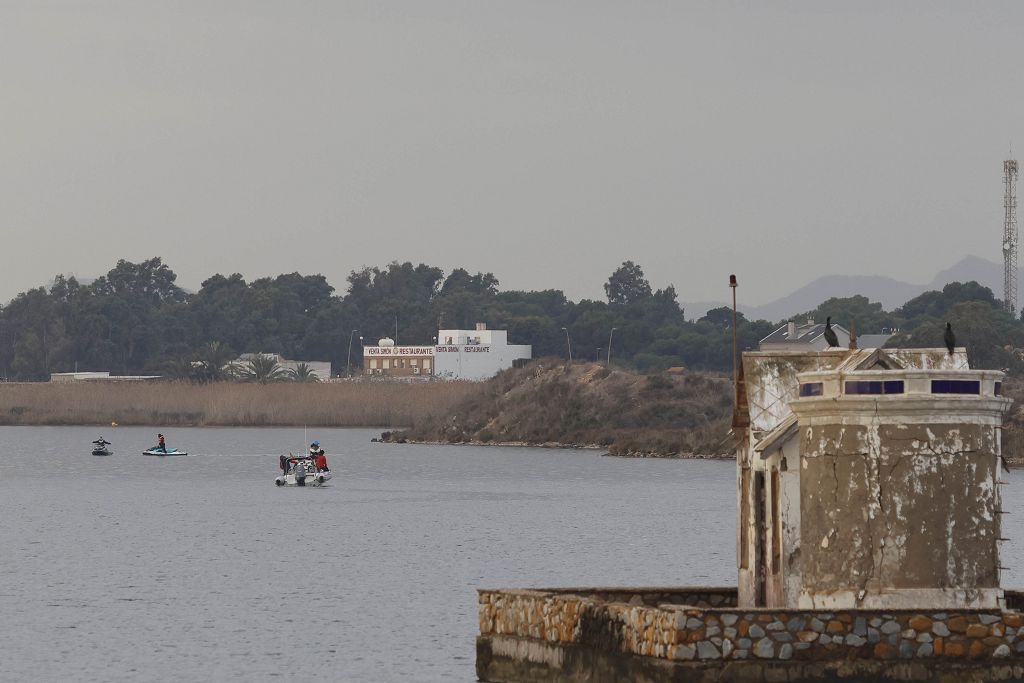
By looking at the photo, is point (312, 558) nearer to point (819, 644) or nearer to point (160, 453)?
point (819, 644)

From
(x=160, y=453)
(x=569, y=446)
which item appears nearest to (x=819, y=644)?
(x=160, y=453)

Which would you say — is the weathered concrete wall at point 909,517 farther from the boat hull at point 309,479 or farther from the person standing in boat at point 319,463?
the person standing in boat at point 319,463

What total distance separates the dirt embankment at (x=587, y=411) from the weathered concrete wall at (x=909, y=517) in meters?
130

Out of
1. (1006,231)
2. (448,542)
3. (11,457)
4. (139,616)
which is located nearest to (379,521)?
(448,542)

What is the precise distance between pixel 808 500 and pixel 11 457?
144762 mm

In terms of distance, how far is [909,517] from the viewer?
2519cm

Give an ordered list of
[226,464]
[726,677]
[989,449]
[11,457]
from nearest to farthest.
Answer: [726,677], [989,449], [226,464], [11,457]

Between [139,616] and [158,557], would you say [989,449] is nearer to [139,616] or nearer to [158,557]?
[139,616]

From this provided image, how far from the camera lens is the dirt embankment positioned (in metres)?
166

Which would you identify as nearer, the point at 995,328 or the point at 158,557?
the point at 158,557

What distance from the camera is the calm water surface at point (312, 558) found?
41.5 metres

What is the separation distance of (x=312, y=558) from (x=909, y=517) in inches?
1653

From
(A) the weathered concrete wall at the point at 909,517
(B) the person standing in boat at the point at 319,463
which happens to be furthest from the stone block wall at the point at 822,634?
(B) the person standing in boat at the point at 319,463

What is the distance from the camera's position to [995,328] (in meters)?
181
